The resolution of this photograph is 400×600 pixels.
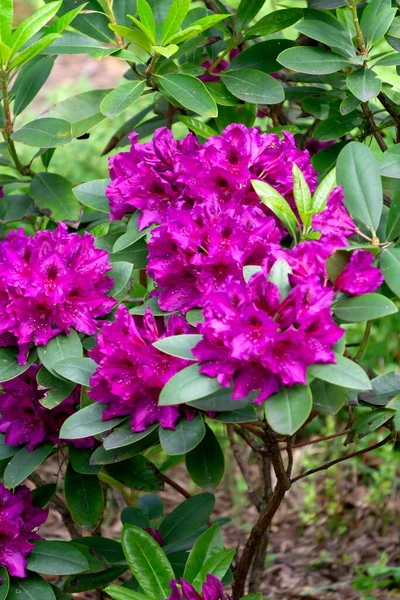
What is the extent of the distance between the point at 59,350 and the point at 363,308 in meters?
0.52

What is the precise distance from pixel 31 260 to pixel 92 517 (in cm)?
54

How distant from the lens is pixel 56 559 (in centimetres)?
152

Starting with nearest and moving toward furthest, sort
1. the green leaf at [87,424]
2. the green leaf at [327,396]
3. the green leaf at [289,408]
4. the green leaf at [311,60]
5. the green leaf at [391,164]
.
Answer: the green leaf at [289,408] → the green leaf at [327,396] → the green leaf at [87,424] → the green leaf at [391,164] → the green leaf at [311,60]

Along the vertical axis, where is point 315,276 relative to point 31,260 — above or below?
above

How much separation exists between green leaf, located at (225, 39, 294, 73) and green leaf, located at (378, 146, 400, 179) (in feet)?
1.36

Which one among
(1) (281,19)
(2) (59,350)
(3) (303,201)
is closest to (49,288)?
(2) (59,350)

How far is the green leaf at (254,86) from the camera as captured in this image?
1.61 meters

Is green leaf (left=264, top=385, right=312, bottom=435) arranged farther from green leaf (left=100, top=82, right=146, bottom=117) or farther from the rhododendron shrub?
green leaf (left=100, top=82, right=146, bottom=117)

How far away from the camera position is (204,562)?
56.9 inches

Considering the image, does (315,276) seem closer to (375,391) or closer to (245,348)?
(245,348)

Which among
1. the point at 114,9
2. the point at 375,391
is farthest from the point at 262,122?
the point at 375,391

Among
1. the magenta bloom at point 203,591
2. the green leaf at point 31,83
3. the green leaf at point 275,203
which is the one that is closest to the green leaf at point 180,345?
the green leaf at point 275,203

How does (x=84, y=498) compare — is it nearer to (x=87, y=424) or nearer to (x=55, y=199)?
(x=87, y=424)

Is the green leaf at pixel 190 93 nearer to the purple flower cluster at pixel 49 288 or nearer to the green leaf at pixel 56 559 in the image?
the purple flower cluster at pixel 49 288
